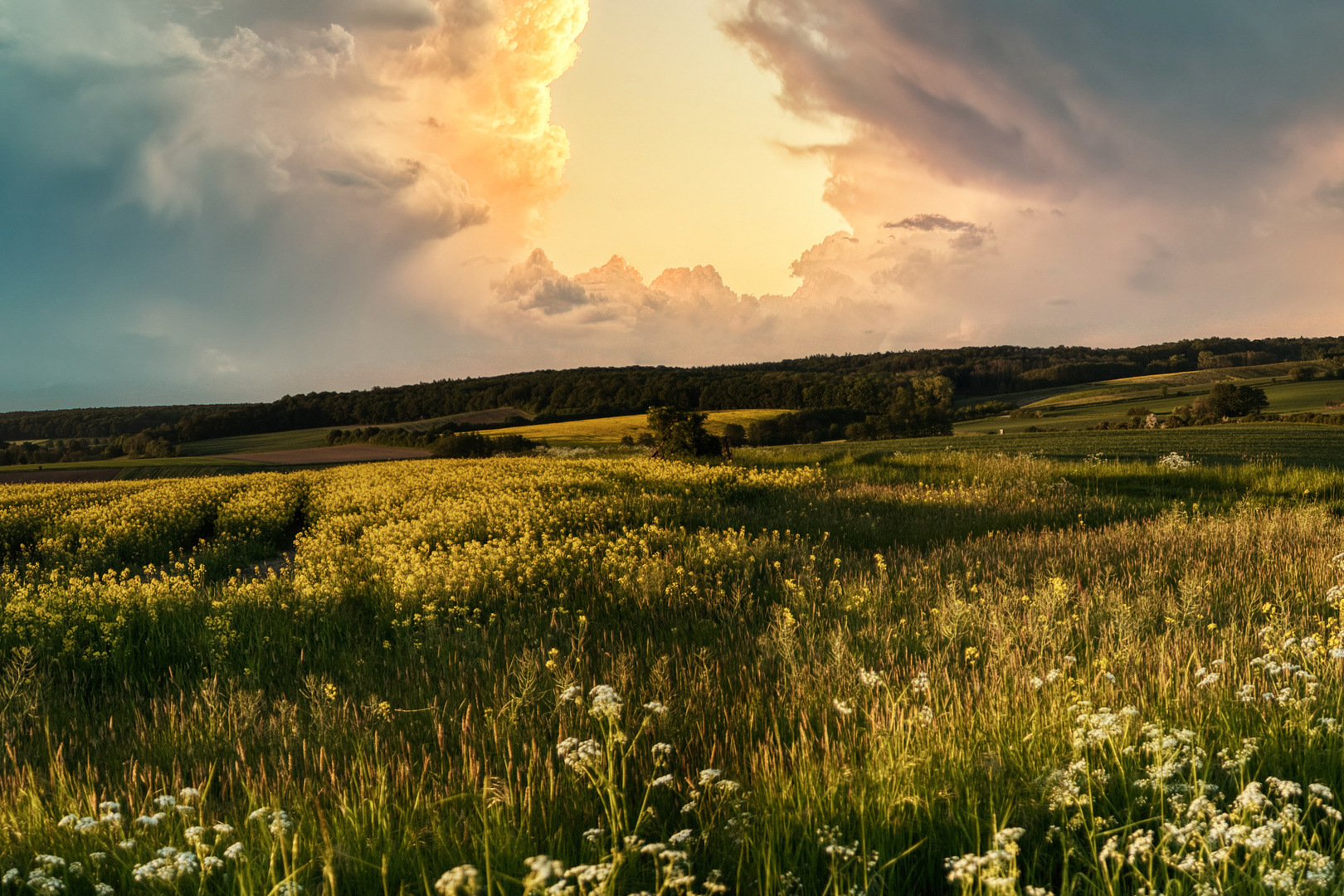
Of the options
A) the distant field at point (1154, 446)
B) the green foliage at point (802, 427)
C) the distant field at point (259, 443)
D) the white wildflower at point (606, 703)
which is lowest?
the distant field at point (1154, 446)

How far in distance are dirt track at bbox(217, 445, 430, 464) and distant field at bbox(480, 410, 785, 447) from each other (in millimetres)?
10213

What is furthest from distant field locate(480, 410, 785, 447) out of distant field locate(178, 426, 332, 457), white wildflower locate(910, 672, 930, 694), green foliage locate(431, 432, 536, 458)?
white wildflower locate(910, 672, 930, 694)

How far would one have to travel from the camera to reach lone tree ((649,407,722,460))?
32625 mm

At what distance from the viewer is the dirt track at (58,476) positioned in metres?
36.2

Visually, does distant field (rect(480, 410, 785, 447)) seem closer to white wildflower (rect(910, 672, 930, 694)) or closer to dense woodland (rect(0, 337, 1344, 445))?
dense woodland (rect(0, 337, 1344, 445))

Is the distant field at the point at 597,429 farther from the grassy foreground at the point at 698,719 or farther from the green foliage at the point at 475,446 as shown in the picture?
the grassy foreground at the point at 698,719

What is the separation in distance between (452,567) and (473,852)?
6251mm

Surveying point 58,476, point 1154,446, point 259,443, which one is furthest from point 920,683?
point 259,443

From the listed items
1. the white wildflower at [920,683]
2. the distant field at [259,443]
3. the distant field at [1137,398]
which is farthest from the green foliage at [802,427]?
the white wildflower at [920,683]

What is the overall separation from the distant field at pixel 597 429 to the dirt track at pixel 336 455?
10213mm

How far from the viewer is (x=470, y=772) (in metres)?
2.97

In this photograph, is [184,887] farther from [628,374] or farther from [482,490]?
[628,374]

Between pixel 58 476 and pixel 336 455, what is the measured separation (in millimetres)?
14101

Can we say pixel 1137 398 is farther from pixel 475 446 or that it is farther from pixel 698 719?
pixel 698 719
